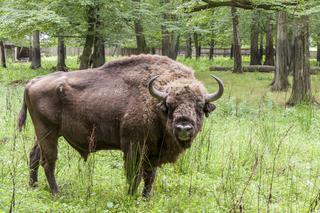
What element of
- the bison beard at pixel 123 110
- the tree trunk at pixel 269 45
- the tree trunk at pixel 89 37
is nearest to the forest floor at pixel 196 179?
the bison beard at pixel 123 110

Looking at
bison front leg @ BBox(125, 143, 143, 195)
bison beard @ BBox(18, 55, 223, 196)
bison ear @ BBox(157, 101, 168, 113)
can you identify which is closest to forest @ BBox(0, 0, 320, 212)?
bison front leg @ BBox(125, 143, 143, 195)

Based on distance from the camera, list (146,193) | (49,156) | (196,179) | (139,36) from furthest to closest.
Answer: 1. (139,36)
2. (196,179)
3. (49,156)
4. (146,193)

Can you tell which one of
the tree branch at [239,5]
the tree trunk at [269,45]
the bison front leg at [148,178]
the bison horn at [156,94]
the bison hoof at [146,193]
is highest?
the tree branch at [239,5]

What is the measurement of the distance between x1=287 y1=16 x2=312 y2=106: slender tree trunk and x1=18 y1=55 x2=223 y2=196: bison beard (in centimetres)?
800

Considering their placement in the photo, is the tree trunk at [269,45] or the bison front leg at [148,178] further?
the tree trunk at [269,45]

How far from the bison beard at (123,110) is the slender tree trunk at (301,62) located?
8.00m

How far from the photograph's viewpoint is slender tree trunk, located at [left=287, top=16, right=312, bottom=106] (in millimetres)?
12508

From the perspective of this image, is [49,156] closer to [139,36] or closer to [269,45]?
[139,36]

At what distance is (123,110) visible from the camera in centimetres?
538

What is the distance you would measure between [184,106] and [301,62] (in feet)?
29.3

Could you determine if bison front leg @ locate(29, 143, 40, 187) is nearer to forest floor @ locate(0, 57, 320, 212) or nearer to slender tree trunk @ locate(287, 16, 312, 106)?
forest floor @ locate(0, 57, 320, 212)

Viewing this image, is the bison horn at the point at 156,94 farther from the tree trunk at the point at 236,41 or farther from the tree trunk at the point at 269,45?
the tree trunk at the point at 269,45

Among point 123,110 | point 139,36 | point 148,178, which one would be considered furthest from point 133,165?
point 139,36

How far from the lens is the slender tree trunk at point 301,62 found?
12.5m
